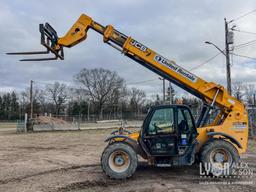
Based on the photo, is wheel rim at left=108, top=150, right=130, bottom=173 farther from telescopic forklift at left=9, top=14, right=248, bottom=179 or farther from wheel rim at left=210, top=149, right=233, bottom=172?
wheel rim at left=210, top=149, right=233, bottom=172

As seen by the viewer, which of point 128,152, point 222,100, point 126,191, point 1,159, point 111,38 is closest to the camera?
point 126,191

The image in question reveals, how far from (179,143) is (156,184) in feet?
3.99

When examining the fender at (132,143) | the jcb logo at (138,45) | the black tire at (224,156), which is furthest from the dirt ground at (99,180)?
the jcb logo at (138,45)

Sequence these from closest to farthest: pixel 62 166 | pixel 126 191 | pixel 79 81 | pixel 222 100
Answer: pixel 126 191 → pixel 222 100 → pixel 62 166 → pixel 79 81

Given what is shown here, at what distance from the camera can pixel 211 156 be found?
6.22m

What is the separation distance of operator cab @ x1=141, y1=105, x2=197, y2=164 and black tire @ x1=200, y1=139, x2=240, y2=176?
0.47m

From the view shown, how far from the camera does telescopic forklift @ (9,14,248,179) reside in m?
6.19

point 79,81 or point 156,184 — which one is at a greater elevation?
point 79,81

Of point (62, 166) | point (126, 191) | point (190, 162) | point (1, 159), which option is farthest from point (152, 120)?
point (1, 159)

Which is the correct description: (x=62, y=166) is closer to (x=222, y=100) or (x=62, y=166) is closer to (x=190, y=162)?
(x=190, y=162)

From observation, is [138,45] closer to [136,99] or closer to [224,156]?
[224,156]

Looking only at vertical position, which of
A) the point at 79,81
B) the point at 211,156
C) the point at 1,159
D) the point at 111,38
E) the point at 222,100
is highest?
the point at 79,81

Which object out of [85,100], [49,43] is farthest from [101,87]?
[49,43]

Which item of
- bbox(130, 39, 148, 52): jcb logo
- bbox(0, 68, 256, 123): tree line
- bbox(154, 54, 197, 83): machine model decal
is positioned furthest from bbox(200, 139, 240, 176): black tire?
bbox(0, 68, 256, 123): tree line
